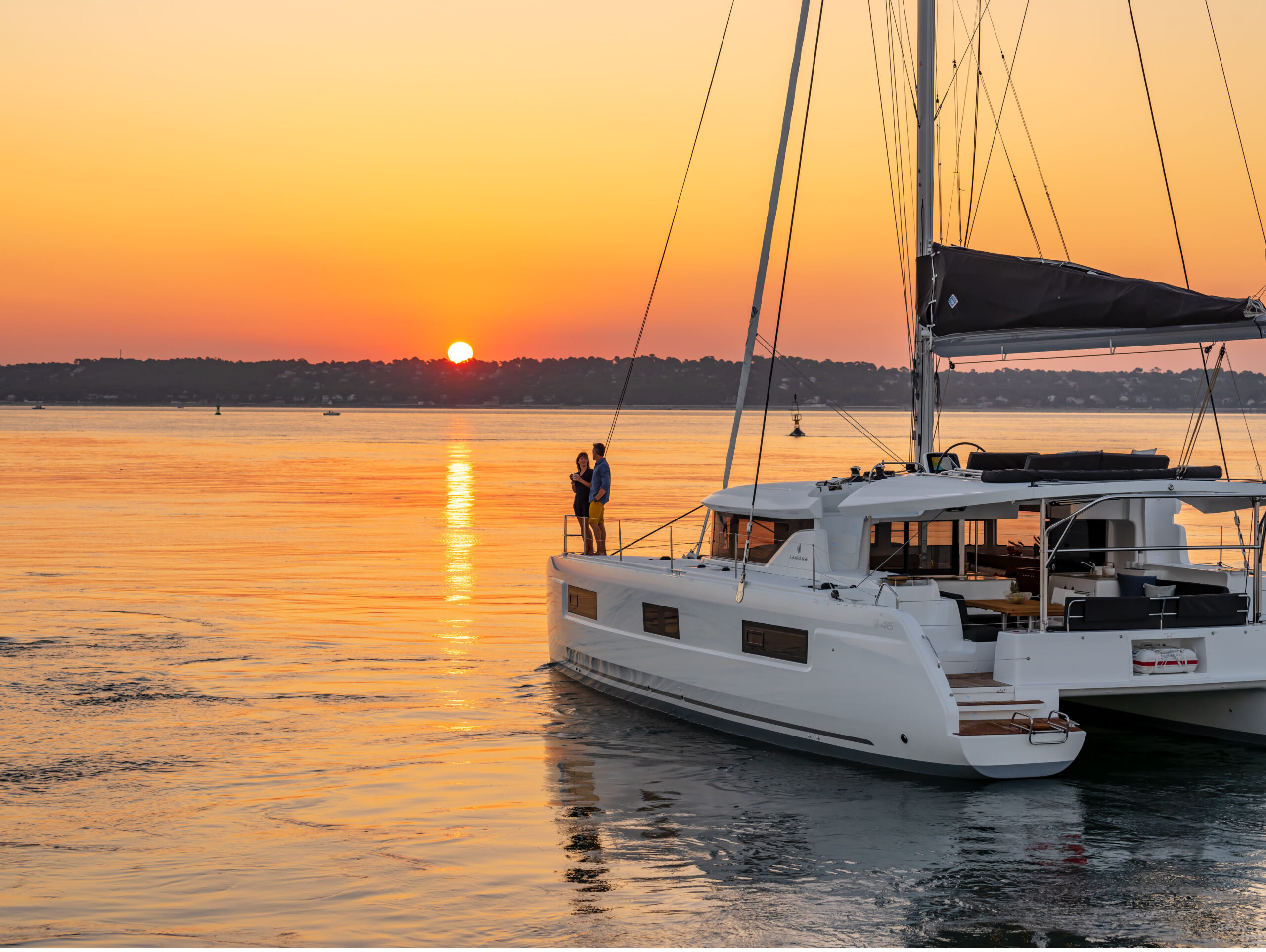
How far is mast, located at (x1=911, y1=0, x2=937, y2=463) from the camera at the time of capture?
1306 centimetres

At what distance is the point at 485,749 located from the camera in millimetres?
11172

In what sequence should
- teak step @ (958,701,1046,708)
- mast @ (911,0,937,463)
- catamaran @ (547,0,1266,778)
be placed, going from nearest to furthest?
teak step @ (958,701,1046,708)
catamaran @ (547,0,1266,778)
mast @ (911,0,937,463)

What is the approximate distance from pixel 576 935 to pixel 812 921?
1.29 meters

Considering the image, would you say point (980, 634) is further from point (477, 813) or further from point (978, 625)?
point (477, 813)

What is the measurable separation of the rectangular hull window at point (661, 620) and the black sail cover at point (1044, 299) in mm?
3828

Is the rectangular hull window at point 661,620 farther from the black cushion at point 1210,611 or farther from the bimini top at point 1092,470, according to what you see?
the black cushion at point 1210,611

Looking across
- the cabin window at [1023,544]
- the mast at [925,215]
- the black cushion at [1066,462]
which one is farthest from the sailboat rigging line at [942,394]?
the black cushion at [1066,462]

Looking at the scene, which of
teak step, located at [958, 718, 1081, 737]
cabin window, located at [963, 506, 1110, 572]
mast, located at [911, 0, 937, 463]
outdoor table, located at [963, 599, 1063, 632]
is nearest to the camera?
teak step, located at [958, 718, 1081, 737]

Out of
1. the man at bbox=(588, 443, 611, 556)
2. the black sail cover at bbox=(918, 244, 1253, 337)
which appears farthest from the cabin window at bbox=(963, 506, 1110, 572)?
the man at bbox=(588, 443, 611, 556)

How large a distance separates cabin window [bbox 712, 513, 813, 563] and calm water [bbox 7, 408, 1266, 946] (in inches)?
68.5

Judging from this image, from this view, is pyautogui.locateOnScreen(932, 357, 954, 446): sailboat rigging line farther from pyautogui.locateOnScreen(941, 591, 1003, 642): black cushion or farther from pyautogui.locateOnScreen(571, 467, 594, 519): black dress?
pyautogui.locateOnScreen(571, 467, 594, 519): black dress

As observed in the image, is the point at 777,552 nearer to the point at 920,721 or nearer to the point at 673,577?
the point at 673,577

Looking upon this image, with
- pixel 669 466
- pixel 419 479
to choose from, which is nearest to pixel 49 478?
pixel 419 479

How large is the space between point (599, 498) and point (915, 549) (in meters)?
4.80
